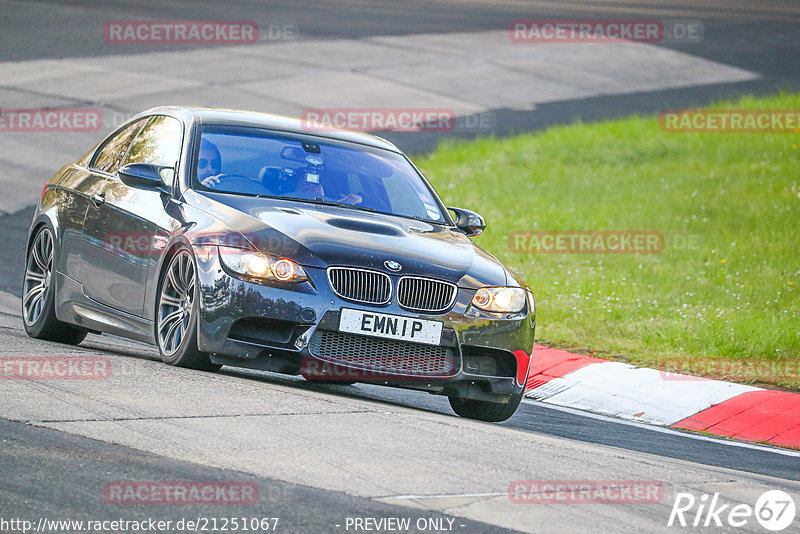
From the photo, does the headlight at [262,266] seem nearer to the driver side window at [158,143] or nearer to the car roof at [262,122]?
the driver side window at [158,143]

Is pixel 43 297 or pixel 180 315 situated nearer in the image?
pixel 180 315

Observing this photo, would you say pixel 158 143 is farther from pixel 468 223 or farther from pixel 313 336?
pixel 313 336

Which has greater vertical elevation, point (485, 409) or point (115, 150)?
point (115, 150)

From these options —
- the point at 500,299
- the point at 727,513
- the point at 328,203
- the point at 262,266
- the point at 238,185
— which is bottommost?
the point at 727,513

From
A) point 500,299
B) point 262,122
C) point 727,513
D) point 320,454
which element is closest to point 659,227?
point 262,122

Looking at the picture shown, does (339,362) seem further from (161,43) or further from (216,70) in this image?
(161,43)

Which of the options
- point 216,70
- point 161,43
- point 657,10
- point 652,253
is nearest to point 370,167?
point 652,253

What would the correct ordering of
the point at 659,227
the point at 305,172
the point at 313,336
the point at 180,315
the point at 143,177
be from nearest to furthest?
the point at 313,336 → the point at 180,315 → the point at 143,177 → the point at 305,172 → the point at 659,227

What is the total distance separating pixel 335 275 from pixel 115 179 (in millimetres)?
2142

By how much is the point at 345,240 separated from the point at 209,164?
1.27 metres

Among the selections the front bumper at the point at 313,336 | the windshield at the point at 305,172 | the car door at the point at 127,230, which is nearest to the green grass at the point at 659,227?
the windshield at the point at 305,172

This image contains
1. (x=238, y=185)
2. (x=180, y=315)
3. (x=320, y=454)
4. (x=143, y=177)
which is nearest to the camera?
(x=320, y=454)

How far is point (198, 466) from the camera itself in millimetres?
5246

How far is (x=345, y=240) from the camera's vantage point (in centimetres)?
717
